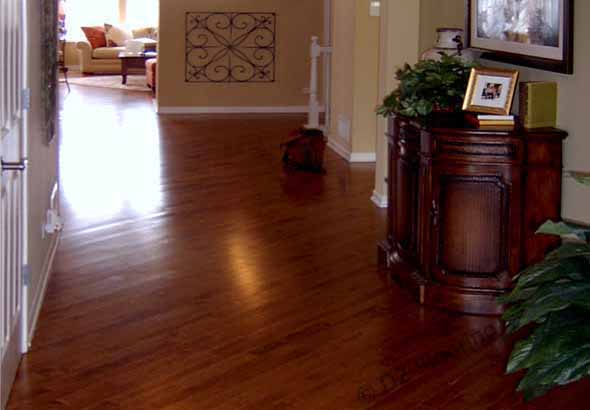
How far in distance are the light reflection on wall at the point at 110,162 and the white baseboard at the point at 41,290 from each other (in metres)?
1.20

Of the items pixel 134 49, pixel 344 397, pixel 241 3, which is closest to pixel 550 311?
pixel 344 397

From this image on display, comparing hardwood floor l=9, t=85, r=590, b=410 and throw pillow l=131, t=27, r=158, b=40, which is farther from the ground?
throw pillow l=131, t=27, r=158, b=40

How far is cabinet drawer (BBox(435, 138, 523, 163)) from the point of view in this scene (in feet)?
14.4

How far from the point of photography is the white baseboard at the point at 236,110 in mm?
12273

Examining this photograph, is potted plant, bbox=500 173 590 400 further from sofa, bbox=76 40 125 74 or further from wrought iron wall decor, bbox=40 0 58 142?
sofa, bbox=76 40 125 74

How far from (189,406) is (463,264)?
1.66 metres

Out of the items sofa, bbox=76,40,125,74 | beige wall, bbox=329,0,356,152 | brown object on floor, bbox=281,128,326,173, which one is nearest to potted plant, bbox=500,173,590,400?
brown object on floor, bbox=281,128,326,173

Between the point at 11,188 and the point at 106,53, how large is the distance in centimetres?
1463

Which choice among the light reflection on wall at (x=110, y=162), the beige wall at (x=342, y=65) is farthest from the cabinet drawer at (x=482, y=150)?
the beige wall at (x=342, y=65)

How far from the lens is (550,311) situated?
2154mm

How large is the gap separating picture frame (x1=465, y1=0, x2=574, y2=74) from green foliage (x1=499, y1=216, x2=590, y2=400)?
7.03ft

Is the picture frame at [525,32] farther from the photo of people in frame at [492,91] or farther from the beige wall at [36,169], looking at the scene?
the beige wall at [36,169]

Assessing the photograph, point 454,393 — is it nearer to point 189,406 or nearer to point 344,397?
point 344,397

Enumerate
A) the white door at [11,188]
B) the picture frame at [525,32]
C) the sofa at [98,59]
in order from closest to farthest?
1. the white door at [11,188]
2. the picture frame at [525,32]
3. the sofa at [98,59]
